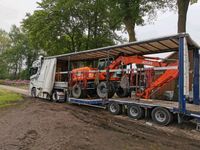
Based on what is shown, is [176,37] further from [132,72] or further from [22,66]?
[22,66]

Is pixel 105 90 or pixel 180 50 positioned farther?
pixel 105 90

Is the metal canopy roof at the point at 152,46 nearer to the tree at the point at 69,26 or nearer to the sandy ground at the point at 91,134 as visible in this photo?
the sandy ground at the point at 91,134

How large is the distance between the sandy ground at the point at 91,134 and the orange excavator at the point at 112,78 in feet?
6.80

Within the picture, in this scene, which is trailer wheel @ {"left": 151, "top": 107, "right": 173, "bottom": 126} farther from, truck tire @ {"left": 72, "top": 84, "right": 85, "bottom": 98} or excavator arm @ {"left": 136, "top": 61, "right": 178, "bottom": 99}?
truck tire @ {"left": 72, "top": 84, "right": 85, "bottom": 98}

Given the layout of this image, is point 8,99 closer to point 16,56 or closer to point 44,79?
point 44,79

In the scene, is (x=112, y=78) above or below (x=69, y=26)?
below

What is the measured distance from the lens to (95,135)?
745 centimetres

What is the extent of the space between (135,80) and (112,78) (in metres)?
1.40

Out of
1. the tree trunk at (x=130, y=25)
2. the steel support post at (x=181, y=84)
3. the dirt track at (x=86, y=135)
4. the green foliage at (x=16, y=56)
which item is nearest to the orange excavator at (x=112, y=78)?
the steel support post at (x=181, y=84)

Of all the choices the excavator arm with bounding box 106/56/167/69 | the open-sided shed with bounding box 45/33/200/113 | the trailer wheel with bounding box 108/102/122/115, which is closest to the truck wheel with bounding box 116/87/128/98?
the excavator arm with bounding box 106/56/167/69

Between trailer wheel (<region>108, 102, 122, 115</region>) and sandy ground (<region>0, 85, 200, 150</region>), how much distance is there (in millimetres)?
771

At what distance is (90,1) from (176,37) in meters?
21.4

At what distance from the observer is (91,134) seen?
758 centimetres

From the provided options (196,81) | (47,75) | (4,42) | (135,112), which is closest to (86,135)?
(135,112)
